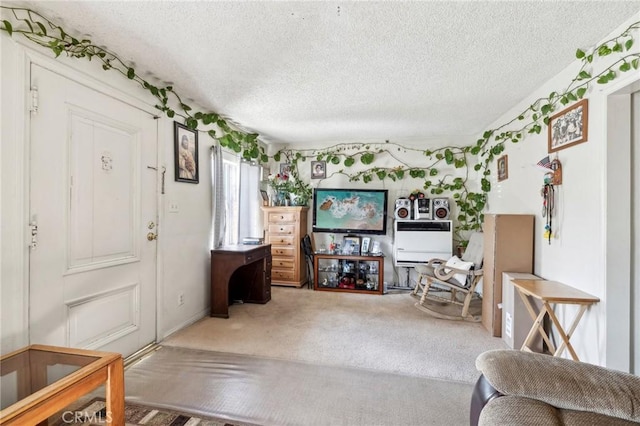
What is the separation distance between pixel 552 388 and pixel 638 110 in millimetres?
1899

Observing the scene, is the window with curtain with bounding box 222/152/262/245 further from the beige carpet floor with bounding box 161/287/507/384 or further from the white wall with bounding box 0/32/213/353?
the beige carpet floor with bounding box 161/287/507/384

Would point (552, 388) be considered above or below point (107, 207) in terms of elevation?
below

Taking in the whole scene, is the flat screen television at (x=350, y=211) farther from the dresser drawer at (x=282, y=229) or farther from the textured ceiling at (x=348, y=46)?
the textured ceiling at (x=348, y=46)

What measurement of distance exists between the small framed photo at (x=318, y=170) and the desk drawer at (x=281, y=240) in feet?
3.72

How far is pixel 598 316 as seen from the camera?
72.9 inches

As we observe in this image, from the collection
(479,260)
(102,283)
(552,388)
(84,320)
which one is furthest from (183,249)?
(479,260)

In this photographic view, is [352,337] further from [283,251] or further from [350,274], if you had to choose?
[283,251]

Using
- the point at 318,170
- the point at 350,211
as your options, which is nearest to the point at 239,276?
the point at 350,211

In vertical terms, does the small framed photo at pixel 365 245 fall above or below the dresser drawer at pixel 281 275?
above

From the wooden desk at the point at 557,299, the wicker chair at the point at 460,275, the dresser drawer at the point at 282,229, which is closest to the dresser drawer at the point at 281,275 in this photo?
the dresser drawer at the point at 282,229

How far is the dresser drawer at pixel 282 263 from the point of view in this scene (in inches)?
176

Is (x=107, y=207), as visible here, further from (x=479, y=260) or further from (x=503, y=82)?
(x=479, y=260)

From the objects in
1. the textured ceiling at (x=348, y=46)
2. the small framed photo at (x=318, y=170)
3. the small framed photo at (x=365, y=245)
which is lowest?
the small framed photo at (x=365, y=245)

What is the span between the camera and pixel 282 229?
4.50 meters
